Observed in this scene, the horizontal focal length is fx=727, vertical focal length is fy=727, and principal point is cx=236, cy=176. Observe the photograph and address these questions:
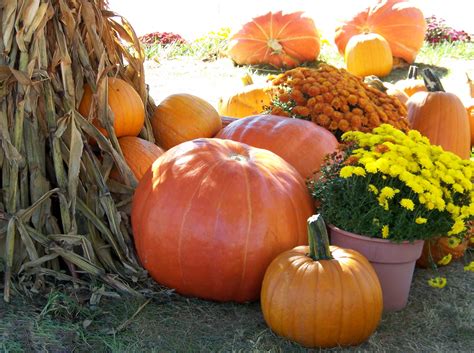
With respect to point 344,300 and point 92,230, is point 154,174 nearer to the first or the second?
point 92,230

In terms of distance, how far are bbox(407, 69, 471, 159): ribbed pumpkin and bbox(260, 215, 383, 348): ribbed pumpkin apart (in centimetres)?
182

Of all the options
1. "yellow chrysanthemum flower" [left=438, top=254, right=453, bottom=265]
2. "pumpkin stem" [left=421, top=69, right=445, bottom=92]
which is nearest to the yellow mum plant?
"yellow chrysanthemum flower" [left=438, top=254, right=453, bottom=265]

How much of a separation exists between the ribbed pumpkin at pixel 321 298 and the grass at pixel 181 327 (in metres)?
0.06

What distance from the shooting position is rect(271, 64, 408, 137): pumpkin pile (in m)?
3.49

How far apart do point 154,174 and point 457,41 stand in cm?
664

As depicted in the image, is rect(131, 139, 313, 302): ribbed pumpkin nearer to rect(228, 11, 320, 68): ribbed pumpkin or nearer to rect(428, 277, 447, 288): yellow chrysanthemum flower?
rect(428, 277, 447, 288): yellow chrysanthemum flower

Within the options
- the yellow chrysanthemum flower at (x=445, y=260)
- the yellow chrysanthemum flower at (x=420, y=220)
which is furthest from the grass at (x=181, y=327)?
the yellow chrysanthemum flower at (x=420, y=220)

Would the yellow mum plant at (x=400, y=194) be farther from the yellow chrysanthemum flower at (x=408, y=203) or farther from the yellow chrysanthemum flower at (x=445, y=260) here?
the yellow chrysanthemum flower at (x=445, y=260)

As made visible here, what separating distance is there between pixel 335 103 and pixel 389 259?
1.08m

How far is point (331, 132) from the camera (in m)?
3.48

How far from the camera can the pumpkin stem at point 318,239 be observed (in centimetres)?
239

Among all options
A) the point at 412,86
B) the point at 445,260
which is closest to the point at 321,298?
the point at 445,260

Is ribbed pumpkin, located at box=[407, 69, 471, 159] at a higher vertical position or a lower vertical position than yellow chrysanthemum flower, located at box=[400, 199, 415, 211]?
lower

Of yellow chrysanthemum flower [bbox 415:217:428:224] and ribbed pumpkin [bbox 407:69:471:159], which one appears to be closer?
yellow chrysanthemum flower [bbox 415:217:428:224]
